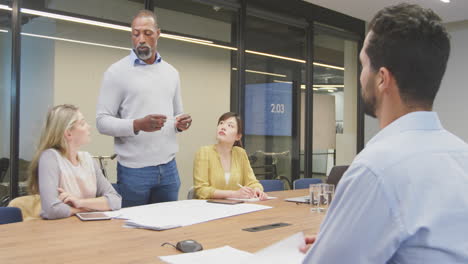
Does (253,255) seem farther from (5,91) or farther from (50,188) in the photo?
(5,91)

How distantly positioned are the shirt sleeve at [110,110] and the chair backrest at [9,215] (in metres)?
0.66

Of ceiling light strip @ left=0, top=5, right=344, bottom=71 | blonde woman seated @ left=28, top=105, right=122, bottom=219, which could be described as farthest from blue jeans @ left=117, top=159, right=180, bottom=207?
ceiling light strip @ left=0, top=5, right=344, bottom=71

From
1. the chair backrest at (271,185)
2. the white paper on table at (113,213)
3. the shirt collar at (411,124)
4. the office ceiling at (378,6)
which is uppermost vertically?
the office ceiling at (378,6)

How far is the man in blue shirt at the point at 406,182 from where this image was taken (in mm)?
818

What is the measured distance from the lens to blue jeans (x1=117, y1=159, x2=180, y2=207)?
2.61 metres

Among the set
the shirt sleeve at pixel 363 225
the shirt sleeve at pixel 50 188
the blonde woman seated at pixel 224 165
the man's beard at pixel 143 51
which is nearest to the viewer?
the shirt sleeve at pixel 363 225

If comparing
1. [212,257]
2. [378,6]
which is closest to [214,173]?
[212,257]

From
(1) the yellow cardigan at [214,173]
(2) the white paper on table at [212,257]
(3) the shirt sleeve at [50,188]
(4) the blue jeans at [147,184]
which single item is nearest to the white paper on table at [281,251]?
(2) the white paper on table at [212,257]

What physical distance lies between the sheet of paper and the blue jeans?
21 cm

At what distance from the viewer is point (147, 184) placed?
2.62 meters

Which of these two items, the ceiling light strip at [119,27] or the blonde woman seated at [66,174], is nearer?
the blonde woman seated at [66,174]

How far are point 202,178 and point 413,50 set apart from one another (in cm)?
229

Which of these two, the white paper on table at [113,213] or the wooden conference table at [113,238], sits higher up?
the white paper on table at [113,213]

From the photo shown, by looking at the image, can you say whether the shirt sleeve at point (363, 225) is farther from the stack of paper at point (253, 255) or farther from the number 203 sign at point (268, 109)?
the number 203 sign at point (268, 109)
